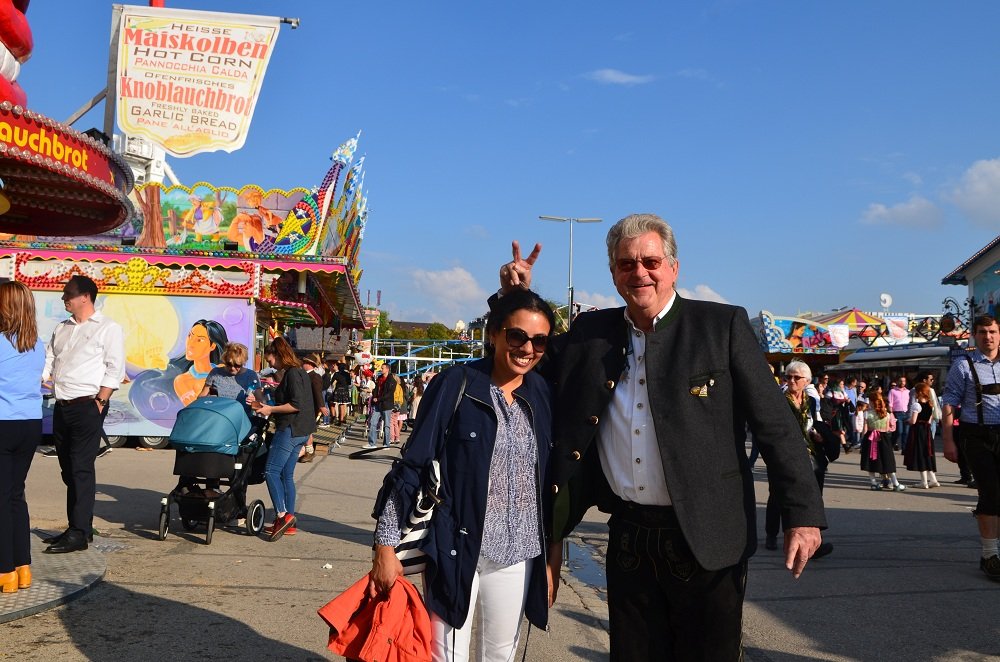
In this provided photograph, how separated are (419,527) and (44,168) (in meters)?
3.31

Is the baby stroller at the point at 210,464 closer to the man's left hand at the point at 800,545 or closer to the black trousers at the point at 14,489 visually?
the black trousers at the point at 14,489

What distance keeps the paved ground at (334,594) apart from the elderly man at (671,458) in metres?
1.86

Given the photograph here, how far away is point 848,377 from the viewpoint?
37.1 metres

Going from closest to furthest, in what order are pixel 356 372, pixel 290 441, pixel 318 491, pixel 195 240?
pixel 290 441
pixel 318 491
pixel 195 240
pixel 356 372

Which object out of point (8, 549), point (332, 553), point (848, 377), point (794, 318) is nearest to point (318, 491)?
point (332, 553)

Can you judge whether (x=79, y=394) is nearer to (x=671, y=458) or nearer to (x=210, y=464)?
(x=210, y=464)

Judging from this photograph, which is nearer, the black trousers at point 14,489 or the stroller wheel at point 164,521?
the black trousers at point 14,489

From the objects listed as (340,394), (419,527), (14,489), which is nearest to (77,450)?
(14,489)

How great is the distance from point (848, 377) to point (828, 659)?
35656 millimetres

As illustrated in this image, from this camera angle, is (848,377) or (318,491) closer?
(318,491)

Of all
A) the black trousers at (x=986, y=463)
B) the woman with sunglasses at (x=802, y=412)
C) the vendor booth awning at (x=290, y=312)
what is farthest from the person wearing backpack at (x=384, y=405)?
the black trousers at (x=986, y=463)

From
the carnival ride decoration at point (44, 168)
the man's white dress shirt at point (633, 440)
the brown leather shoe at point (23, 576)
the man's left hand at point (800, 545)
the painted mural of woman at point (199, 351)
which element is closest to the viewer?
the man's left hand at point (800, 545)

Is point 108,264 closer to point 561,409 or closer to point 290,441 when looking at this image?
point 290,441

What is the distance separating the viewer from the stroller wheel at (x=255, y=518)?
7.36 m
